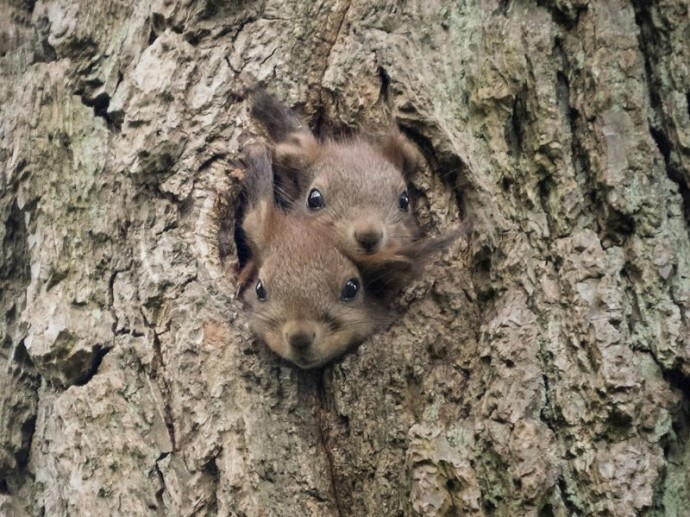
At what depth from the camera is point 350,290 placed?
415cm

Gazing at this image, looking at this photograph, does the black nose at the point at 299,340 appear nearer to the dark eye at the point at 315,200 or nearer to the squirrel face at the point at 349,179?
the squirrel face at the point at 349,179

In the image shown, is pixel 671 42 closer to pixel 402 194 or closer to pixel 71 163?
pixel 402 194

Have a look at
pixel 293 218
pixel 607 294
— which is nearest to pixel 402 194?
pixel 293 218

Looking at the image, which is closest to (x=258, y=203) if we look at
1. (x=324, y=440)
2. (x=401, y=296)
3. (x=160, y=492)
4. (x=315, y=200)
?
(x=315, y=200)

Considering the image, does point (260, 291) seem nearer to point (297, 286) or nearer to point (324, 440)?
point (297, 286)

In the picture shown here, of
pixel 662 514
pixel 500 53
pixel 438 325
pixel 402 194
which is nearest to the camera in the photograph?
pixel 662 514

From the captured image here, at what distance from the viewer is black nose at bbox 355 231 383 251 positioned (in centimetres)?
420

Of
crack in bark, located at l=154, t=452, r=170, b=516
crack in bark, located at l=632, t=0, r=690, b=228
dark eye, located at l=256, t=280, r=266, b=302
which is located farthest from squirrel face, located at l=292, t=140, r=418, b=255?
crack in bark, located at l=154, t=452, r=170, b=516

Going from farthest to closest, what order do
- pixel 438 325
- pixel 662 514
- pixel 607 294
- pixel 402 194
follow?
pixel 402 194 < pixel 438 325 < pixel 607 294 < pixel 662 514

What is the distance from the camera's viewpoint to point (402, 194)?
14.5ft

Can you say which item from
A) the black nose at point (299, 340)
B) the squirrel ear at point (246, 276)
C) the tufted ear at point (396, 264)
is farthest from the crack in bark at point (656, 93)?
the squirrel ear at point (246, 276)

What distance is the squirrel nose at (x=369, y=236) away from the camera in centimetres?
420

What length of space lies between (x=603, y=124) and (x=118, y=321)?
2.05m

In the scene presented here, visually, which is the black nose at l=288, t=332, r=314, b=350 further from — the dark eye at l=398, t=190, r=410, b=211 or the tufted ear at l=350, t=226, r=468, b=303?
the dark eye at l=398, t=190, r=410, b=211
